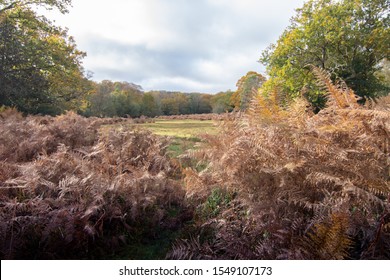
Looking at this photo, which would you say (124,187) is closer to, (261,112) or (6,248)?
(6,248)

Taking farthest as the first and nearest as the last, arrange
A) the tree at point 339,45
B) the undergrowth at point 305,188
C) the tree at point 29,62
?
the tree at point 339,45, the tree at point 29,62, the undergrowth at point 305,188

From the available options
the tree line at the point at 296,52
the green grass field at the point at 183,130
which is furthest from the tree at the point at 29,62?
the green grass field at the point at 183,130

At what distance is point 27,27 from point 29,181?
1692cm

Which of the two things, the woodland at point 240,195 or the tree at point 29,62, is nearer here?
the woodland at point 240,195

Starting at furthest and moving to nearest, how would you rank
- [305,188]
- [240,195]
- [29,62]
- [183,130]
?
[29,62] → [183,130] → [240,195] → [305,188]

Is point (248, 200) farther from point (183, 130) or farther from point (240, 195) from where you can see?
point (183, 130)

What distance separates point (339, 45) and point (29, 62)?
18.4 metres

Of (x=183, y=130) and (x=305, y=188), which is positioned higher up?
(x=183, y=130)

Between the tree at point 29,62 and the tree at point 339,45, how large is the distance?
14.0 m

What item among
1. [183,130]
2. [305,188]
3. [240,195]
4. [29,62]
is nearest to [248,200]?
[240,195]

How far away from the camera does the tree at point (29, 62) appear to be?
Result: 486 inches

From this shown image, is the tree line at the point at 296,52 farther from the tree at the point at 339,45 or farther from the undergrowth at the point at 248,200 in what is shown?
the undergrowth at the point at 248,200

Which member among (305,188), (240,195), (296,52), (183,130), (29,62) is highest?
(296,52)

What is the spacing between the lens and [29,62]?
535 inches
